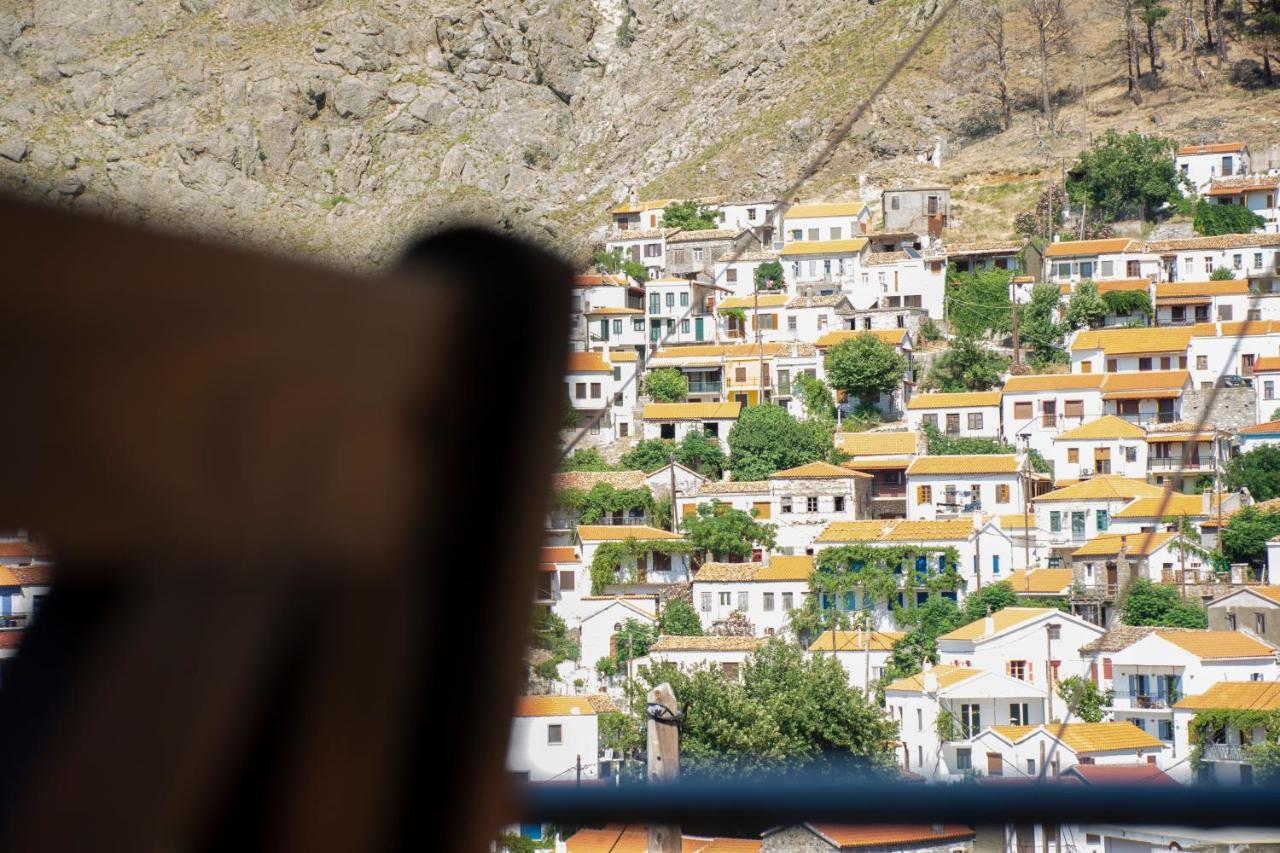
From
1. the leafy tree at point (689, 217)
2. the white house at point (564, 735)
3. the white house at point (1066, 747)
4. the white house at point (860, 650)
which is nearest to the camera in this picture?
the white house at point (564, 735)

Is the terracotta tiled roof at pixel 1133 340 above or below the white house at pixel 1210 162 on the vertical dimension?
below

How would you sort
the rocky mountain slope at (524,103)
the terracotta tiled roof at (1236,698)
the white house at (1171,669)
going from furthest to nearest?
the rocky mountain slope at (524,103), the white house at (1171,669), the terracotta tiled roof at (1236,698)

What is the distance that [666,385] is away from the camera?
102 ft

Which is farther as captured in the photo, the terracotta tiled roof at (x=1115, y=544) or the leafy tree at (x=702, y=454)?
the leafy tree at (x=702, y=454)

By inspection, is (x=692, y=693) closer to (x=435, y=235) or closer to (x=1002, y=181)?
(x=435, y=235)

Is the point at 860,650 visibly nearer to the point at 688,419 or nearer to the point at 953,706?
the point at 953,706

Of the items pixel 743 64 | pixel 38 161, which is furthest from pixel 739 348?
pixel 743 64

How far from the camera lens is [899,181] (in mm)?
39219

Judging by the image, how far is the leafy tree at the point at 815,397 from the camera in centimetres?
3009

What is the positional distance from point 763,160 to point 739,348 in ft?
54.6

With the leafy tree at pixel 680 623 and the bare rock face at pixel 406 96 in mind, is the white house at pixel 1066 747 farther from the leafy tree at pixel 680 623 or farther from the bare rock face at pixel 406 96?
the bare rock face at pixel 406 96

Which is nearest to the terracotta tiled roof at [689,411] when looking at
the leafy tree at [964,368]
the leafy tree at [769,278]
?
the leafy tree at [964,368]

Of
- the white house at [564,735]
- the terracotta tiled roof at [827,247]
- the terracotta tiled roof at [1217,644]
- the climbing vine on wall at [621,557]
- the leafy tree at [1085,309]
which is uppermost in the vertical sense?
the terracotta tiled roof at [827,247]

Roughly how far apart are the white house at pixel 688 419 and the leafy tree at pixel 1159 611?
28.4 ft
